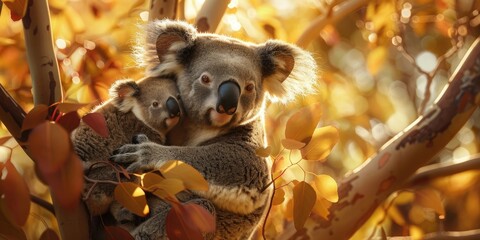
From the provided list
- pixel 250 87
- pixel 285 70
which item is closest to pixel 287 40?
pixel 285 70

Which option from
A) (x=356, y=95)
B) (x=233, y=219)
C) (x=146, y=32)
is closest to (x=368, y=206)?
(x=233, y=219)

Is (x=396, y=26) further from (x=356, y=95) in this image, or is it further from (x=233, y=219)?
(x=233, y=219)

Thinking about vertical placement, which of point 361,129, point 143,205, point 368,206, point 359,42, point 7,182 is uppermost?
point 7,182

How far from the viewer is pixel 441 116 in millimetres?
3785

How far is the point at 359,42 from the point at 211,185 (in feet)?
20.2

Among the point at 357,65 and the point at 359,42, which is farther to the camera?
the point at 359,42

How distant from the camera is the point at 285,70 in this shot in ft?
12.1

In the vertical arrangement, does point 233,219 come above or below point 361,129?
above

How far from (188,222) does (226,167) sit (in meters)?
1.06

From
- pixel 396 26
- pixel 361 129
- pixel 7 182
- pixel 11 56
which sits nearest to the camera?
pixel 7 182

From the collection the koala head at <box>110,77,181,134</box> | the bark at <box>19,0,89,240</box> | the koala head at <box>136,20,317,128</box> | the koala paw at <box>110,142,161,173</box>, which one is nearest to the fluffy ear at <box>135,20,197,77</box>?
the koala head at <box>136,20,317,128</box>

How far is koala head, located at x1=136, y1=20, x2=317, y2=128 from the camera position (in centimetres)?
326

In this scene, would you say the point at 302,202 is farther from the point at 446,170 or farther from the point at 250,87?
the point at 446,170

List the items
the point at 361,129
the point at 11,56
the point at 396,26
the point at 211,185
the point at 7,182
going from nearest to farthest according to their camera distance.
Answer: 1. the point at 7,182
2. the point at 211,185
3. the point at 11,56
4. the point at 396,26
5. the point at 361,129
